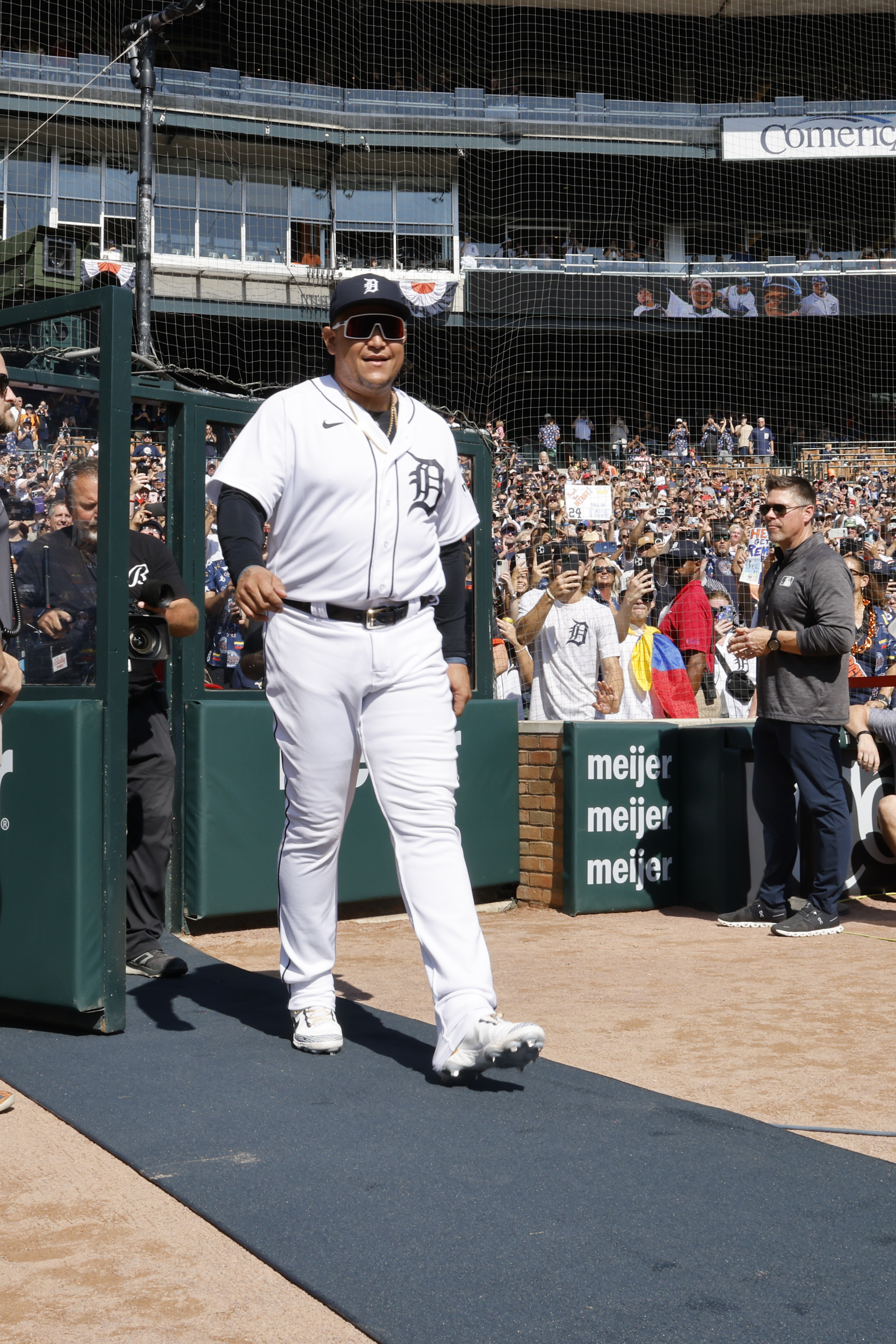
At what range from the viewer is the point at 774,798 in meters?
5.66

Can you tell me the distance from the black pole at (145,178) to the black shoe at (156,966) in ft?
24.0

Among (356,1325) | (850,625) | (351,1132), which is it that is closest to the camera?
(356,1325)

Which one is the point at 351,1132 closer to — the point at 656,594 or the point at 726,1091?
the point at 726,1091

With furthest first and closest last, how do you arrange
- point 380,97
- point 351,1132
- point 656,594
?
point 380,97 → point 656,594 → point 351,1132

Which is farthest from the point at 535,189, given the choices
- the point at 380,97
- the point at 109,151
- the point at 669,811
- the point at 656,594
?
the point at 669,811

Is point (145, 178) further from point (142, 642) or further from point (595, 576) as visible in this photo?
point (142, 642)

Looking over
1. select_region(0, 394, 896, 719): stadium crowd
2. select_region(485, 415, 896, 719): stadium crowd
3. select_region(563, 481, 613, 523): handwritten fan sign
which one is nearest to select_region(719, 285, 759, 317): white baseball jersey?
select_region(0, 394, 896, 719): stadium crowd

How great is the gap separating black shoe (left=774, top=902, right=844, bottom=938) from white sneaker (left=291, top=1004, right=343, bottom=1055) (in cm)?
271

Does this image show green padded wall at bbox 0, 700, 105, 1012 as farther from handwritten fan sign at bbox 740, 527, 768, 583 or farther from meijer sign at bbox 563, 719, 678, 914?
handwritten fan sign at bbox 740, 527, 768, 583

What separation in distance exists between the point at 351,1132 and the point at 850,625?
3547mm

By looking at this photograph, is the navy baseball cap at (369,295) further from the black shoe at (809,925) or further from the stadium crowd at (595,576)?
the black shoe at (809,925)

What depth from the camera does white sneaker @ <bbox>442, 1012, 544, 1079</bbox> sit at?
2850 millimetres

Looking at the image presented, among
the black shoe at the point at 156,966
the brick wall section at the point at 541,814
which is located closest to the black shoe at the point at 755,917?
the brick wall section at the point at 541,814

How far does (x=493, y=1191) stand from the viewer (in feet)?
7.64
